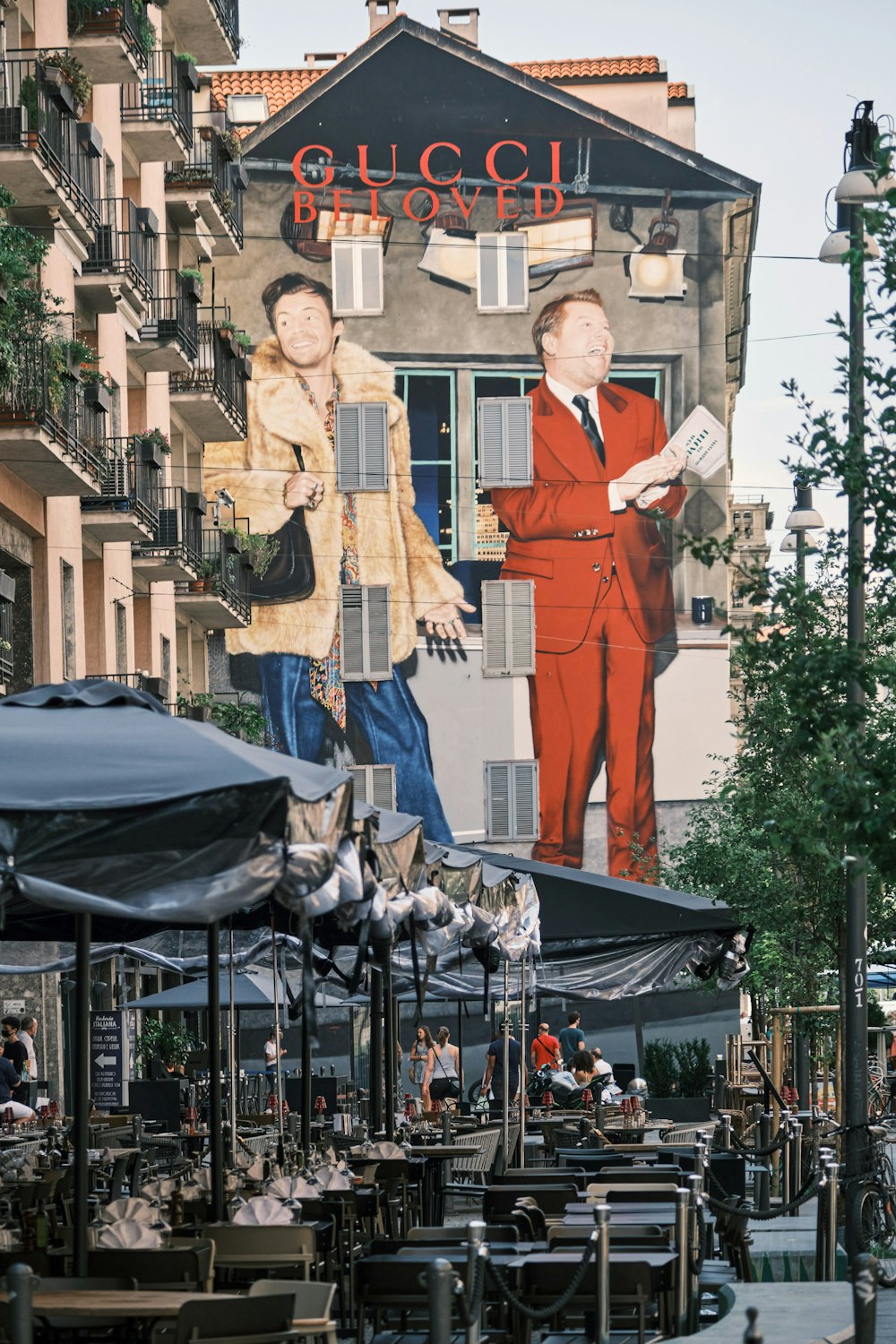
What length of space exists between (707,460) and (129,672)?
1785cm

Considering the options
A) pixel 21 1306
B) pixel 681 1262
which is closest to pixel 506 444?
Answer: pixel 681 1262

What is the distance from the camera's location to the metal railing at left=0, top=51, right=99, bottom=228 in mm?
29672

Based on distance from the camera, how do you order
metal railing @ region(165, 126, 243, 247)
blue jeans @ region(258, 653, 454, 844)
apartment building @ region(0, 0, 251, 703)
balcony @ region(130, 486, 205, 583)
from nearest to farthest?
apartment building @ region(0, 0, 251, 703), balcony @ region(130, 486, 205, 583), metal railing @ region(165, 126, 243, 247), blue jeans @ region(258, 653, 454, 844)

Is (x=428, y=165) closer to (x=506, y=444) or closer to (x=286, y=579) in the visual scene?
(x=506, y=444)

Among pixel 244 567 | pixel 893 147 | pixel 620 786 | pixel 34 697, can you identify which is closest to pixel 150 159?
pixel 244 567

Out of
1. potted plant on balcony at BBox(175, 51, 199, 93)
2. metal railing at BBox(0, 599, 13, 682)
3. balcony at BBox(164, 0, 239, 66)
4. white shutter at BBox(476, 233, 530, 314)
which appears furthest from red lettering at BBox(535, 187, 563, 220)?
metal railing at BBox(0, 599, 13, 682)

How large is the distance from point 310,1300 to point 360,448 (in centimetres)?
4301

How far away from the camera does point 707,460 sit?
169 feet

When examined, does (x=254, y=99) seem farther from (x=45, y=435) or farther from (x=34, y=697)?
(x=34, y=697)

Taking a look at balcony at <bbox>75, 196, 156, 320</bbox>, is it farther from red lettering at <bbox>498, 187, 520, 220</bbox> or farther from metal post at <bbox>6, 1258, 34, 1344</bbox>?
metal post at <bbox>6, 1258, 34, 1344</bbox>

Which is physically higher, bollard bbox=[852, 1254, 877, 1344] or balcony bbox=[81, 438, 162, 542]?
balcony bbox=[81, 438, 162, 542]

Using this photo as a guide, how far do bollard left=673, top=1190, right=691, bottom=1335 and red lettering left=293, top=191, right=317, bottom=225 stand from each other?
42461 millimetres

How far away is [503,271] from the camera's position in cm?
5234

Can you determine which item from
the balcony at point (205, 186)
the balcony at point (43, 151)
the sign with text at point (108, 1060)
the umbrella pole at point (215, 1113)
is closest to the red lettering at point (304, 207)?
the balcony at point (205, 186)
